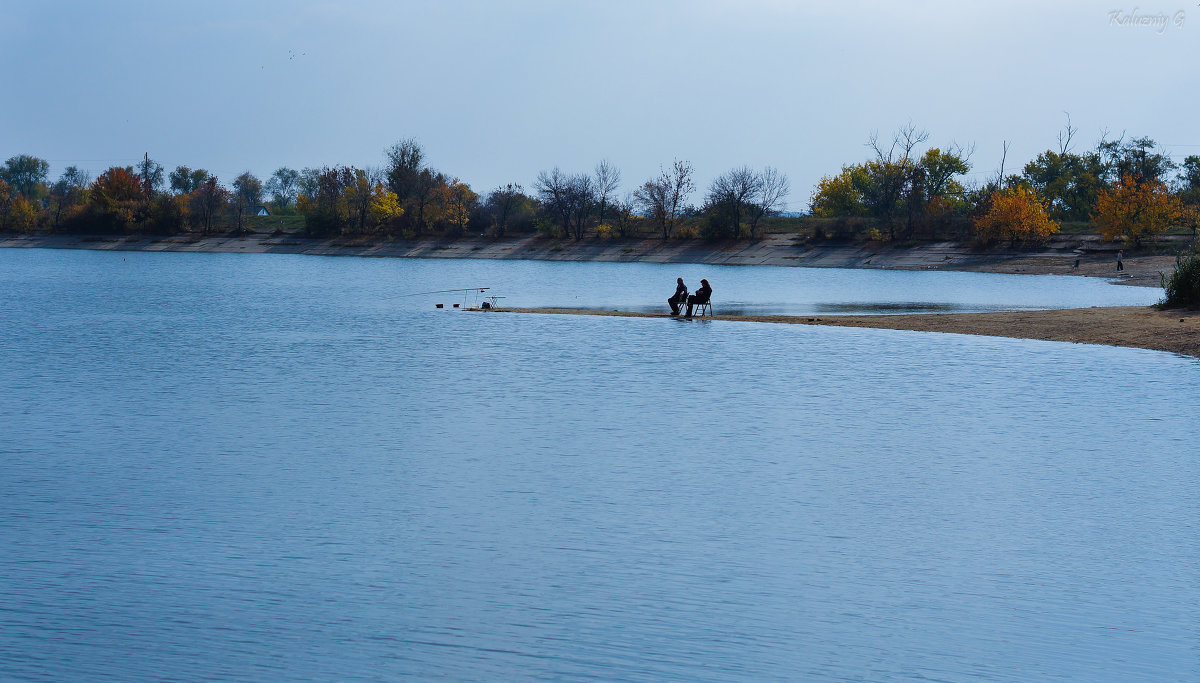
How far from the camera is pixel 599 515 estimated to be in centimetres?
1398

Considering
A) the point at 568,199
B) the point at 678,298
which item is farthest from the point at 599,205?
the point at 678,298

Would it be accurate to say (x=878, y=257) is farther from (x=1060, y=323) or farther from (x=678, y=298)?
(x=1060, y=323)

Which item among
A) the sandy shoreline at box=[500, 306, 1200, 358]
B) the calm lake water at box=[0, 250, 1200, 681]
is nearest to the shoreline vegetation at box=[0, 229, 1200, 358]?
the sandy shoreline at box=[500, 306, 1200, 358]

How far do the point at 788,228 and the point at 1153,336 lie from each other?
257 feet

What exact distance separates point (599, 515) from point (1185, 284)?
30.7m

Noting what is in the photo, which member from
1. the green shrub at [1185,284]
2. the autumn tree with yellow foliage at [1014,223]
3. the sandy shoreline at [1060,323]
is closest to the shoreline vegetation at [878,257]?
the sandy shoreline at [1060,323]

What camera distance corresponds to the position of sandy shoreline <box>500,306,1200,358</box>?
1245 inches

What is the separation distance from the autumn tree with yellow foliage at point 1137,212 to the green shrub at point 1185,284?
171 ft

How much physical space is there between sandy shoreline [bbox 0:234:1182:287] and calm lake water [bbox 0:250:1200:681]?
160ft

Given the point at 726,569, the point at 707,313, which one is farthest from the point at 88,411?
the point at 707,313

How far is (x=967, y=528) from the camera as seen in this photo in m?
13.6

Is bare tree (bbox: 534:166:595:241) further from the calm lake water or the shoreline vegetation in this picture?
the calm lake water

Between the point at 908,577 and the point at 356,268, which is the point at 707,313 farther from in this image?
the point at 356,268

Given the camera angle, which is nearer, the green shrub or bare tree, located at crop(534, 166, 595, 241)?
the green shrub
